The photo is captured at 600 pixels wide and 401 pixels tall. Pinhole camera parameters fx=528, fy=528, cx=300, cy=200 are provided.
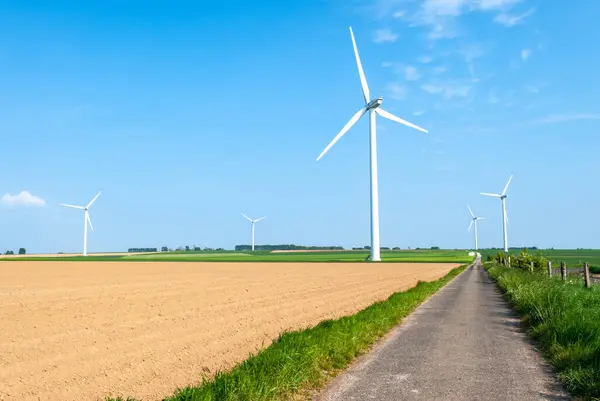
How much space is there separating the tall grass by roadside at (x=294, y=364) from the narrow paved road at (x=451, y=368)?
0.44 meters

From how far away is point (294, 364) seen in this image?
10172mm

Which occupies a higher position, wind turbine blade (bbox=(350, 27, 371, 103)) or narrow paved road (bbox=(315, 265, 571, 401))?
wind turbine blade (bbox=(350, 27, 371, 103))

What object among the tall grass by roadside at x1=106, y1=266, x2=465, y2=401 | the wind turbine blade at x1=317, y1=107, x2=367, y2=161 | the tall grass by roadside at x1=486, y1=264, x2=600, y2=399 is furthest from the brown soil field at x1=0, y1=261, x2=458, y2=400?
the wind turbine blade at x1=317, y1=107, x2=367, y2=161

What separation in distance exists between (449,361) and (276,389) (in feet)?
15.4

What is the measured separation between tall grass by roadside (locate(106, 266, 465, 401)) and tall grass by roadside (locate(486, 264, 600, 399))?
173 inches

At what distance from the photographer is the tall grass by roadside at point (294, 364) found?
8.36m

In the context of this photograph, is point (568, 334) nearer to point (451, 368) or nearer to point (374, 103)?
point (451, 368)

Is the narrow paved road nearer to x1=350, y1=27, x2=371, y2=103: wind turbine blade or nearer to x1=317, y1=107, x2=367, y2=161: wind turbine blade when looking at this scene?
x1=317, y1=107, x2=367, y2=161: wind turbine blade

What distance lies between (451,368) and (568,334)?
4064 millimetres

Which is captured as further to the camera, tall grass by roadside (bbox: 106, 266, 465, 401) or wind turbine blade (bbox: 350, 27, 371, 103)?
wind turbine blade (bbox: 350, 27, 371, 103)

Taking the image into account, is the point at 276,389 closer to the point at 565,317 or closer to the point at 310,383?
the point at 310,383

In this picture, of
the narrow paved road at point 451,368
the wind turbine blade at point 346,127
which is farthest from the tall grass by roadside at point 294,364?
the wind turbine blade at point 346,127

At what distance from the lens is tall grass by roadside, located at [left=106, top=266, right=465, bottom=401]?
8.36 metres

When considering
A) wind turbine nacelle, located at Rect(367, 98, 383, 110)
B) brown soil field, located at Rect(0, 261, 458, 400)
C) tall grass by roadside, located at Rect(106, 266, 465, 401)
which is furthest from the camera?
wind turbine nacelle, located at Rect(367, 98, 383, 110)
